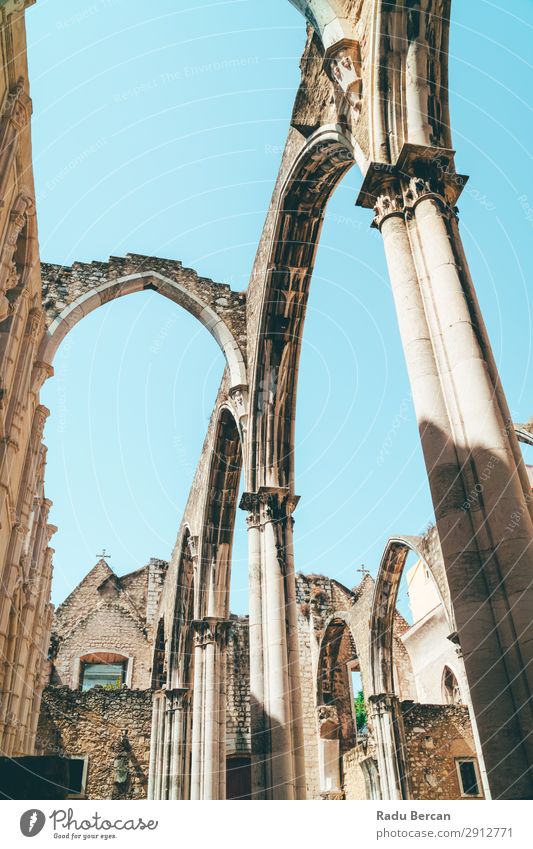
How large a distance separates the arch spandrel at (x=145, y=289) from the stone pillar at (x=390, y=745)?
7.29 m

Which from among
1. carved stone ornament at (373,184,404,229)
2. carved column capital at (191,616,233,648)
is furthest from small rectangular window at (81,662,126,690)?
carved stone ornament at (373,184,404,229)

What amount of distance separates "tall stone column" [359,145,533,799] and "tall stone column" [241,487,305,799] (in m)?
4.66

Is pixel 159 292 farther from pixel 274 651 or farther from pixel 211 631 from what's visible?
pixel 274 651

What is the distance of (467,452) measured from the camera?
4039 mm

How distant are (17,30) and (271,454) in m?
6.02

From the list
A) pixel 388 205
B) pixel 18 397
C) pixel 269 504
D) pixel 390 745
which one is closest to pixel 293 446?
pixel 269 504

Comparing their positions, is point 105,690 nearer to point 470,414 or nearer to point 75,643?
point 75,643

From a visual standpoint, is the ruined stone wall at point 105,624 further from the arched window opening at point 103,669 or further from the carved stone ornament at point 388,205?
→ the carved stone ornament at point 388,205

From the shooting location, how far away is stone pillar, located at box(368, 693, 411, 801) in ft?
40.9

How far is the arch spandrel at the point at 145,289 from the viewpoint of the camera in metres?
10.6

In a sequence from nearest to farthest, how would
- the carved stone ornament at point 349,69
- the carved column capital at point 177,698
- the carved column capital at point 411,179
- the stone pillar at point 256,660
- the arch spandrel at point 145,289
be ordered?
1. the carved column capital at point 411,179
2. the carved stone ornament at point 349,69
3. the stone pillar at point 256,660
4. the arch spandrel at point 145,289
5. the carved column capital at point 177,698

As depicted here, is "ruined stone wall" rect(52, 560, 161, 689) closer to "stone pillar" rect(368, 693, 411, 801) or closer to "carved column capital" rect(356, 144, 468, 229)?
"stone pillar" rect(368, 693, 411, 801)

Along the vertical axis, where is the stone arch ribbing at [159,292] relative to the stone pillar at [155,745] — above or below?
above

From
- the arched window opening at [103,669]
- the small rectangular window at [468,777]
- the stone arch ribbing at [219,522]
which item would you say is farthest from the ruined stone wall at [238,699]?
Answer: the small rectangular window at [468,777]
